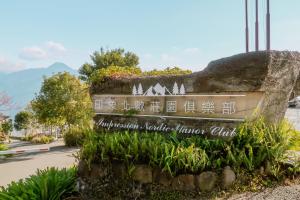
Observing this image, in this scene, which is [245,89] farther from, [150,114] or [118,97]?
[118,97]

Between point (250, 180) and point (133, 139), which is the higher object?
point (133, 139)

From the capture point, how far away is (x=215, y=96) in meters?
6.99

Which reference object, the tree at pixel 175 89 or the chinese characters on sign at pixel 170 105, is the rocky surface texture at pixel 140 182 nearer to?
the chinese characters on sign at pixel 170 105

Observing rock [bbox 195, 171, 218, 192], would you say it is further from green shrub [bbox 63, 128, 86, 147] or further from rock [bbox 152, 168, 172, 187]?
green shrub [bbox 63, 128, 86, 147]

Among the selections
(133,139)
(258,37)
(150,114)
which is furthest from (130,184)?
(258,37)

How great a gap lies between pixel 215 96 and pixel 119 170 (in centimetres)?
249

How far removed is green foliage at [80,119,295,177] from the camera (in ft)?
19.9

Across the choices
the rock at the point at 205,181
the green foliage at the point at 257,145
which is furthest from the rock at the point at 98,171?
the green foliage at the point at 257,145

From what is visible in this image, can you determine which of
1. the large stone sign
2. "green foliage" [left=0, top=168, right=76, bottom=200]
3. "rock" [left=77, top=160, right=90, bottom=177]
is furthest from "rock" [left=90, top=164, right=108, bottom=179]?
the large stone sign

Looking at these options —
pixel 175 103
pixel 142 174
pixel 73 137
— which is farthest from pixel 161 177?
pixel 73 137

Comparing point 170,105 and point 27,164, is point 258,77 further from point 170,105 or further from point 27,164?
point 27,164

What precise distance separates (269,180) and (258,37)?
330 inches

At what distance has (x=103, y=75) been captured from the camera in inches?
356

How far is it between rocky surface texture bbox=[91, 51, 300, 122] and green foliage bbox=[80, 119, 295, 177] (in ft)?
1.60
